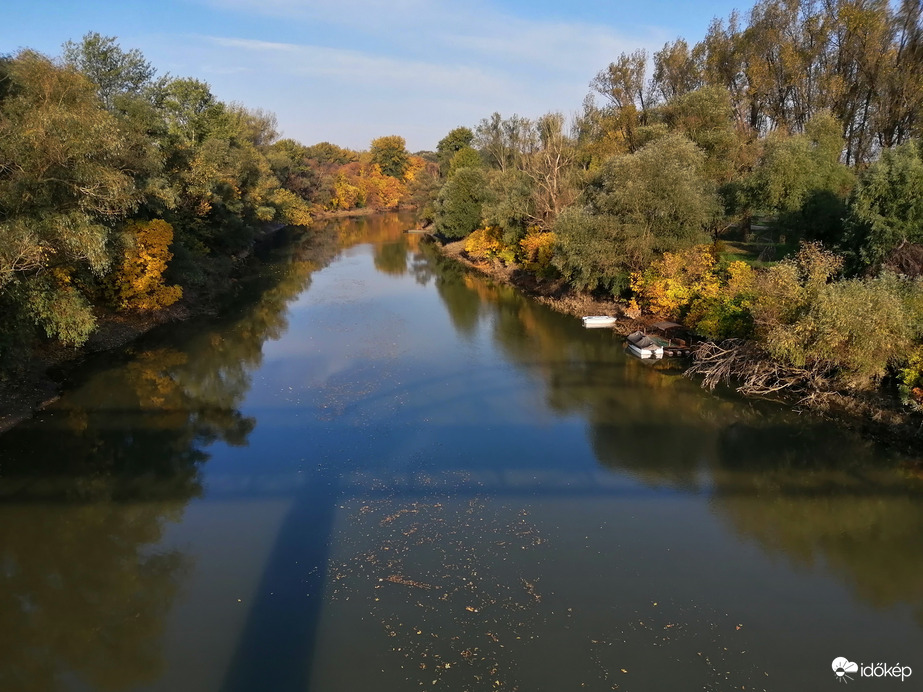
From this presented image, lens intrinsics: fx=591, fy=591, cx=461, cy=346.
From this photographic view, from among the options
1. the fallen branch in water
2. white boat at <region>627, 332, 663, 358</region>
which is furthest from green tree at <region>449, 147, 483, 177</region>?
the fallen branch in water

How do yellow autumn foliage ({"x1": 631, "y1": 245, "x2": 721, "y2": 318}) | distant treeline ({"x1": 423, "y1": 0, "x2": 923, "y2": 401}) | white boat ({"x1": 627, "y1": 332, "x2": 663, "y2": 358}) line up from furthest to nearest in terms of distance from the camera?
yellow autumn foliage ({"x1": 631, "y1": 245, "x2": 721, "y2": 318})
white boat ({"x1": 627, "y1": 332, "x2": 663, "y2": 358})
distant treeline ({"x1": 423, "y1": 0, "x2": 923, "y2": 401})

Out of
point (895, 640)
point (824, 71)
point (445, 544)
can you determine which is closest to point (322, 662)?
point (445, 544)

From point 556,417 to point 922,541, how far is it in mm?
9279

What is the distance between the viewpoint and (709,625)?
997 centimetres

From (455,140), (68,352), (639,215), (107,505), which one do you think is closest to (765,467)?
(639,215)

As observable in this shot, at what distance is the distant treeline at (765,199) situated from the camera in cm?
1748

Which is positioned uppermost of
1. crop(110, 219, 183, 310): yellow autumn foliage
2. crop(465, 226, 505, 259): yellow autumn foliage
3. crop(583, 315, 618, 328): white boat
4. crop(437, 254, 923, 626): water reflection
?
crop(465, 226, 505, 259): yellow autumn foliage

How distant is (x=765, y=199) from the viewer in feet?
93.6

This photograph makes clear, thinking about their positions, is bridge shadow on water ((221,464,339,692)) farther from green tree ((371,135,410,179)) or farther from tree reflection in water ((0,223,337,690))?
green tree ((371,135,410,179))

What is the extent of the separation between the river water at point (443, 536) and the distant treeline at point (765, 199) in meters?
2.95

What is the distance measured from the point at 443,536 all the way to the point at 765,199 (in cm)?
2472

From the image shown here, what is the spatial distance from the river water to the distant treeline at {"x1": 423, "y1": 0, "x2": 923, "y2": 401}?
2.95 meters

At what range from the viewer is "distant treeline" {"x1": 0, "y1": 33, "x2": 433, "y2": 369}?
1527 cm

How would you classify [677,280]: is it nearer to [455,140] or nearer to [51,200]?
[51,200]
